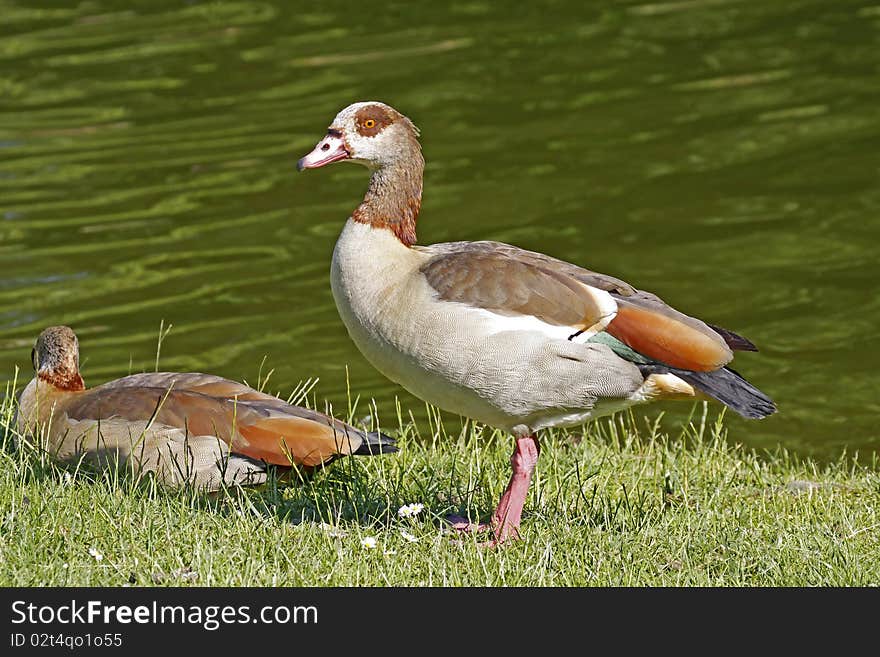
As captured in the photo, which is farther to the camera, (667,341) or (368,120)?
(368,120)

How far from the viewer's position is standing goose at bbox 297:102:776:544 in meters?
5.85

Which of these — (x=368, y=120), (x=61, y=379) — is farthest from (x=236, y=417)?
(x=368, y=120)

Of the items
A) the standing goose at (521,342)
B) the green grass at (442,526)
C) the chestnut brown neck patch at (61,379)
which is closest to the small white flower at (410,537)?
the green grass at (442,526)

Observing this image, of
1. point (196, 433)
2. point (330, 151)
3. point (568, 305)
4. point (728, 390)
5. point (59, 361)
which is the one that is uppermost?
point (330, 151)

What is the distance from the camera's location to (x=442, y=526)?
6043mm

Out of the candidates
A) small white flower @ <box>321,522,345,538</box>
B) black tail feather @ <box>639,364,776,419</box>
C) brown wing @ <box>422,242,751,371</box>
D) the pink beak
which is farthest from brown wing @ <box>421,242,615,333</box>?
small white flower @ <box>321,522,345,538</box>

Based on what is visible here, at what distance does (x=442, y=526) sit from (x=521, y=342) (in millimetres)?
863

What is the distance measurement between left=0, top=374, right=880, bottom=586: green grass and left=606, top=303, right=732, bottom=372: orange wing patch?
662 millimetres

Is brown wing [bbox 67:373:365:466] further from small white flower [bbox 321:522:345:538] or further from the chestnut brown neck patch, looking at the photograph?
small white flower [bbox 321:522:345:538]

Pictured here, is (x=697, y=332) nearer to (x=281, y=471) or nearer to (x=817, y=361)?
(x=281, y=471)

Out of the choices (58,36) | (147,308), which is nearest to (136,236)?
(147,308)

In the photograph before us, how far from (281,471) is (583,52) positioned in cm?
1196

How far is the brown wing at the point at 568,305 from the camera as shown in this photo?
5879mm

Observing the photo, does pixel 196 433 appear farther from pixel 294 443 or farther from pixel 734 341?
pixel 734 341
